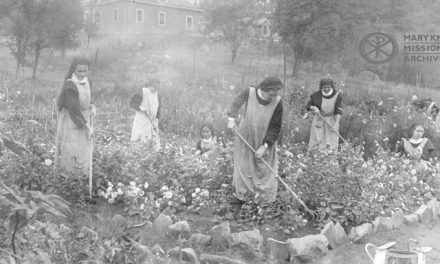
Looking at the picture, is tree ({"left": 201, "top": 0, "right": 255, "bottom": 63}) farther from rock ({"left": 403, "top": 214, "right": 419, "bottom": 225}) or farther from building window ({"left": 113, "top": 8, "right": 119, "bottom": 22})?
rock ({"left": 403, "top": 214, "right": 419, "bottom": 225})

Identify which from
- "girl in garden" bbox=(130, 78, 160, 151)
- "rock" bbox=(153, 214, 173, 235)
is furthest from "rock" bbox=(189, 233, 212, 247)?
"girl in garden" bbox=(130, 78, 160, 151)

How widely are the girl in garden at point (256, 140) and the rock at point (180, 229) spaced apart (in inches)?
39.0

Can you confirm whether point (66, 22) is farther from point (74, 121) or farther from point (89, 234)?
point (89, 234)

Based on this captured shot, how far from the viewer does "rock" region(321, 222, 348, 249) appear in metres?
5.32

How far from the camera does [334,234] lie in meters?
5.41

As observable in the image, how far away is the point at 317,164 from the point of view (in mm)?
6191

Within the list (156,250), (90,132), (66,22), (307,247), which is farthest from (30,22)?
(156,250)

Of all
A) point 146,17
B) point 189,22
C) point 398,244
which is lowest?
point 398,244

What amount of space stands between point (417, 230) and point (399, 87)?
15026mm

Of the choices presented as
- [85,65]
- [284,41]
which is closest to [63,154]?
[85,65]

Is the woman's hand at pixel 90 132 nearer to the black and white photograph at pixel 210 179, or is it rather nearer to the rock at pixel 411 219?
the black and white photograph at pixel 210 179

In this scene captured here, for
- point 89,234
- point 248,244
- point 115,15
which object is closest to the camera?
point 89,234

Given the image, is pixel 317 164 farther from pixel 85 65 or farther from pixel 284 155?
pixel 85 65

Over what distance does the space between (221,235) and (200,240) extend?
190 millimetres
